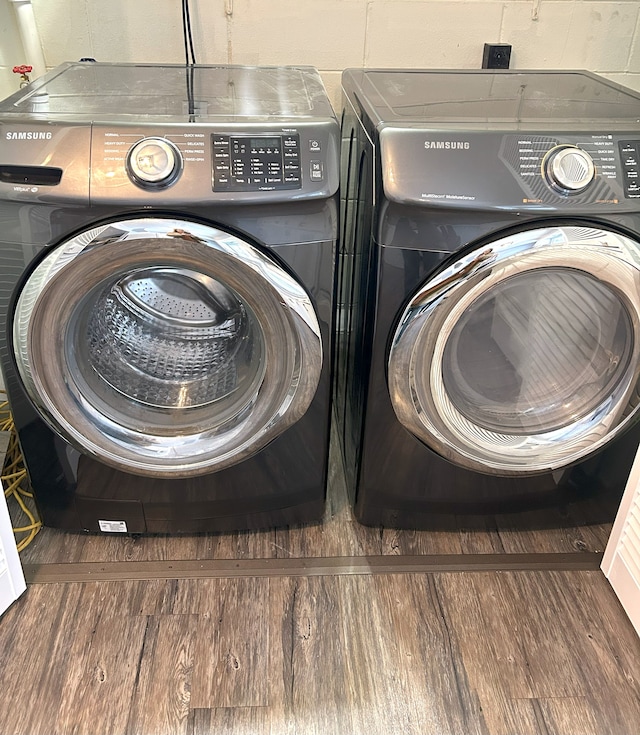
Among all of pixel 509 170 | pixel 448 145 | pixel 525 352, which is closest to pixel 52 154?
pixel 448 145

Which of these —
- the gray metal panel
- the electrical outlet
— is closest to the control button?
the gray metal panel

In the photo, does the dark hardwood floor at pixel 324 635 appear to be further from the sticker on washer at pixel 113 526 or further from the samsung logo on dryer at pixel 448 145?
the samsung logo on dryer at pixel 448 145

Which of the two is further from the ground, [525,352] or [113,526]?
[525,352]

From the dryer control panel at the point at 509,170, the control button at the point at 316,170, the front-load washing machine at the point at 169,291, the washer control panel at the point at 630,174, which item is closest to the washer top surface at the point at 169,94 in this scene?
the front-load washing machine at the point at 169,291

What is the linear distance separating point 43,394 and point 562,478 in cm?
116

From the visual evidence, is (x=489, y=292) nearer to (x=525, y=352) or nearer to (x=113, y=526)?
(x=525, y=352)

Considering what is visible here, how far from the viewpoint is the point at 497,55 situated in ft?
6.27

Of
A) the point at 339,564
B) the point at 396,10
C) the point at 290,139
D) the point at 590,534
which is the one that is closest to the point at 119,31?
the point at 396,10

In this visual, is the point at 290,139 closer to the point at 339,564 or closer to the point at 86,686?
the point at 339,564

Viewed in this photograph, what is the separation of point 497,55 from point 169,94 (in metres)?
1.02

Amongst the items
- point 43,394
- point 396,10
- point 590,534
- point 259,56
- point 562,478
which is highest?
point 396,10

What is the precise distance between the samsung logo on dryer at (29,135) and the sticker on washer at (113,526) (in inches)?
34.0

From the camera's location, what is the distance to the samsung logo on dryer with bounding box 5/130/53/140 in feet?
3.78

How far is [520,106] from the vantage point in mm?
1404
